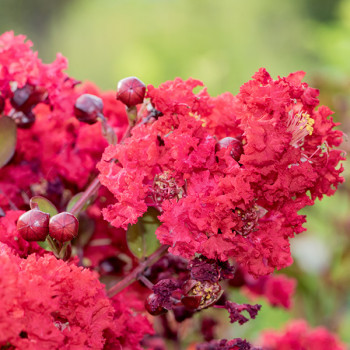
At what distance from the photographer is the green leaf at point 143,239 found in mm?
692

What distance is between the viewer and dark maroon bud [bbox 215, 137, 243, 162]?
1.95 ft

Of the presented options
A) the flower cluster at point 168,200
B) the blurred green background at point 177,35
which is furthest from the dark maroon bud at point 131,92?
the blurred green background at point 177,35

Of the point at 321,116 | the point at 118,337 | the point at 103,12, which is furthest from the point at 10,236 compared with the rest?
the point at 103,12

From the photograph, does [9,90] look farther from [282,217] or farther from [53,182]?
[282,217]

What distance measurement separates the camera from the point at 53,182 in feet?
2.67

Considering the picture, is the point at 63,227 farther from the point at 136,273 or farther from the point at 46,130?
the point at 46,130

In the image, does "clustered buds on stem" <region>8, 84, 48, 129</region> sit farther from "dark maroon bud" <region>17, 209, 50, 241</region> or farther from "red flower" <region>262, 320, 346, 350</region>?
"red flower" <region>262, 320, 346, 350</region>

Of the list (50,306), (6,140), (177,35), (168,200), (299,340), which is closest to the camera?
(50,306)

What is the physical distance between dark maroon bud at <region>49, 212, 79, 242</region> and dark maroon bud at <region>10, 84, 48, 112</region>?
Answer: 219 millimetres

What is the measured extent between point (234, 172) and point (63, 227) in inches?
7.4

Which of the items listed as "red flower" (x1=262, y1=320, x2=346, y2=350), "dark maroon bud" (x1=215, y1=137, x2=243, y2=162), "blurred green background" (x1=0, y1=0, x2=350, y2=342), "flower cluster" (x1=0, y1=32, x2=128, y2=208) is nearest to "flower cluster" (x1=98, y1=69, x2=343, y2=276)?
"dark maroon bud" (x1=215, y1=137, x2=243, y2=162)

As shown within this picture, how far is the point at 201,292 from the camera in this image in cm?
61

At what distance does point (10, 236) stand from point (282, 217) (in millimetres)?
308

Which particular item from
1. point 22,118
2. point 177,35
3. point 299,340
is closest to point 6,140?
point 22,118
